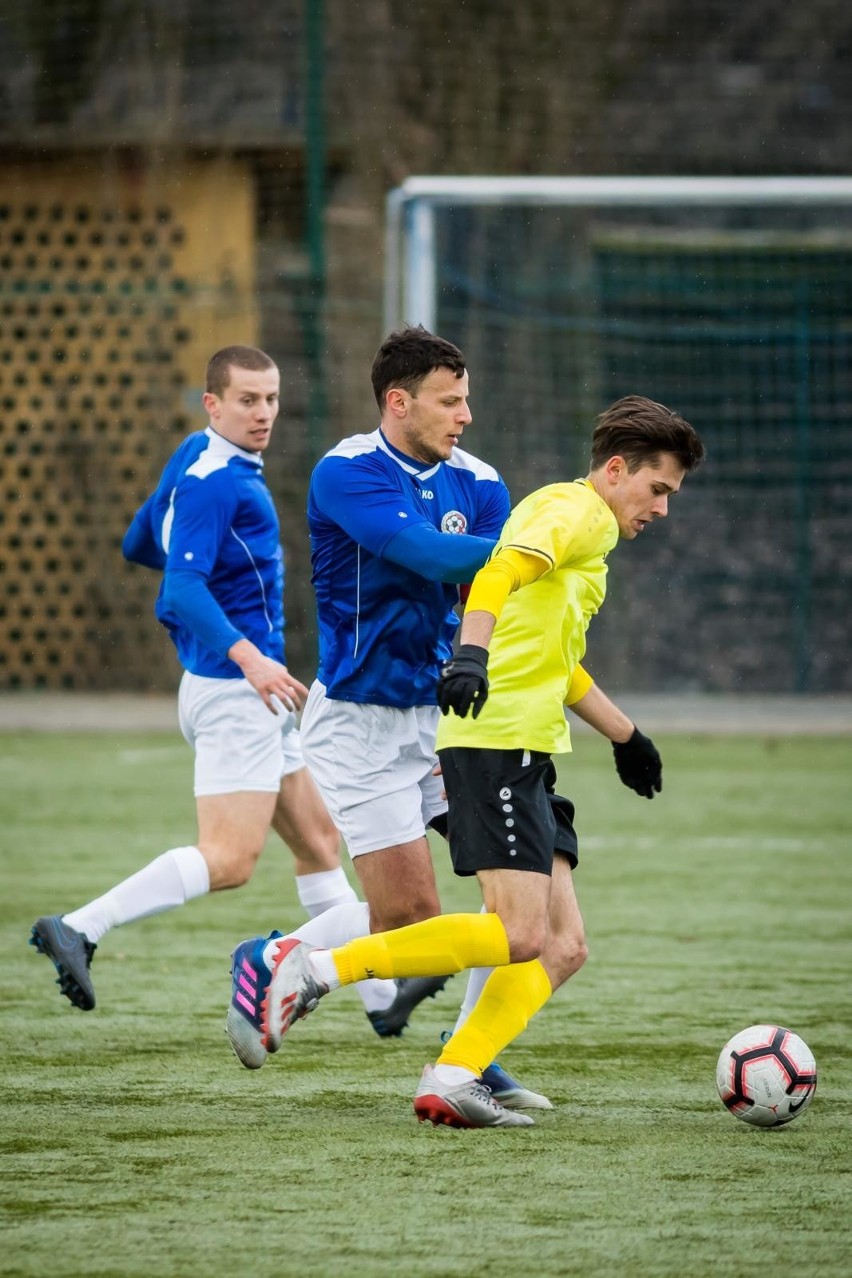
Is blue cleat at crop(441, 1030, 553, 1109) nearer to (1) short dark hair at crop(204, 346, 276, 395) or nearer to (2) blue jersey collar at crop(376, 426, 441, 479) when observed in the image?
(2) blue jersey collar at crop(376, 426, 441, 479)

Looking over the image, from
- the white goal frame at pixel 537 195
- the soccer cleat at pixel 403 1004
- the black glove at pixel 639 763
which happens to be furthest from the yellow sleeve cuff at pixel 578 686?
the white goal frame at pixel 537 195

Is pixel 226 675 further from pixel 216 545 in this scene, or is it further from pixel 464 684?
pixel 464 684

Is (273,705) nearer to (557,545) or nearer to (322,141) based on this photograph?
(557,545)

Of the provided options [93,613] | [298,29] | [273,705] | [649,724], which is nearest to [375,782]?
[273,705]

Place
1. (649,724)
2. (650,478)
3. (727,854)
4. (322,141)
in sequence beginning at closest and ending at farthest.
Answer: (650,478) → (727,854) → (649,724) → (322,141)

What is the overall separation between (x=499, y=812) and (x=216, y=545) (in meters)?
1.49

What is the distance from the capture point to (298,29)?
14.8 metres

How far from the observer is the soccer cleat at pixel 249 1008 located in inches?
165

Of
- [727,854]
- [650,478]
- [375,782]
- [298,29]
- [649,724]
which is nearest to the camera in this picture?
[650,478]

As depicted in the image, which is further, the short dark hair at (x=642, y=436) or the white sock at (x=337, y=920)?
the white sock at (x=337, y=920)

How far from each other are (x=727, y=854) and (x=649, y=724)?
15.1ft

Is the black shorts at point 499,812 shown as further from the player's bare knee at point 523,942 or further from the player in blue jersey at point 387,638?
the player in blue jersey at point 387,638

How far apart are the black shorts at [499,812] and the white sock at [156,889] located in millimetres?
1231

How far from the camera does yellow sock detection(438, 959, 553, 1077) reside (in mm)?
4254
